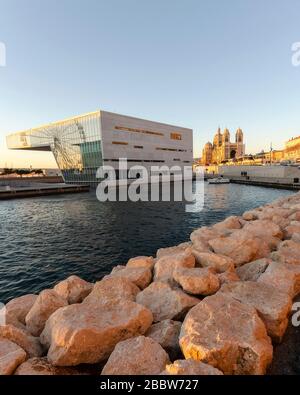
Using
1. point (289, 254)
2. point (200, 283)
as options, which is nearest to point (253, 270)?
point (289, 254)

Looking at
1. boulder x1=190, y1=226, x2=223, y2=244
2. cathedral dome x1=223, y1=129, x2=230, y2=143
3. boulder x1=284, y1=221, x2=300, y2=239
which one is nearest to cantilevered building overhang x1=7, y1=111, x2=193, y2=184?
boulder x1=190, y1=226, x2=223, y2=244

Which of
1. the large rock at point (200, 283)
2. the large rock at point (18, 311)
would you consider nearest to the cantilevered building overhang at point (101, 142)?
the large rock at point (18, 311)

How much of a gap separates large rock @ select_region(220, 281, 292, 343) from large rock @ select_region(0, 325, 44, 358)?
3.13m

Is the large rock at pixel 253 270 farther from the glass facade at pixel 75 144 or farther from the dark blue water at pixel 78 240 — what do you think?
the glass facade at pixel 75 144

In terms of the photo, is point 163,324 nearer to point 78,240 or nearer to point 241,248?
point 241,248

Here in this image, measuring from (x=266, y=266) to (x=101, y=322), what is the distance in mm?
3432

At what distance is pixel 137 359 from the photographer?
8.56 feet

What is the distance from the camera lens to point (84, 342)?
2.95 metres

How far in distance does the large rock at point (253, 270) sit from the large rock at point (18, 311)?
182 inches

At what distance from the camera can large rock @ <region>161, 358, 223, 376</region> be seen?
2256mm

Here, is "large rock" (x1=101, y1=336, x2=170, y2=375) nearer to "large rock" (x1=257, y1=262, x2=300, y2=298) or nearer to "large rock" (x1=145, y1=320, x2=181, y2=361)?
"large rock" (x1=145, y1=320, x2=181, y2=361)

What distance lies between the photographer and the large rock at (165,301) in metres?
3.71
